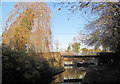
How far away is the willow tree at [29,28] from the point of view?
14.7ft

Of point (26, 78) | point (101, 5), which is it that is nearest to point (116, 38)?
point (101, 5)

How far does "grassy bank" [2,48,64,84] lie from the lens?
Result: 14.3ft

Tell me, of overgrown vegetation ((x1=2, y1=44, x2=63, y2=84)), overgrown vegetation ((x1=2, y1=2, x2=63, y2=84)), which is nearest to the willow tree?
overgrown vegetation ((x1=2, y1=2, x2=63, y2=84))

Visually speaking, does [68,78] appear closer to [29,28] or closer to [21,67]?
[21,67]

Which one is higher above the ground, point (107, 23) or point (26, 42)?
point (107, 23)

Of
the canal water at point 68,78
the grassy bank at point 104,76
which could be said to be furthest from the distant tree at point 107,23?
the canal water at point 68,78

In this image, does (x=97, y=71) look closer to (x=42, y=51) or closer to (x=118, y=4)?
(x=118, y=4)

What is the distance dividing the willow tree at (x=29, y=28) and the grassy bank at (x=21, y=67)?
10.7 inches

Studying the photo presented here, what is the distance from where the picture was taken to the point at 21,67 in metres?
4.72

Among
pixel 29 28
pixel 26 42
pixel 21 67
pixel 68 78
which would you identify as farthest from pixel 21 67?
pixel 68 78

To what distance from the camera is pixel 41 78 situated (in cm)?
571

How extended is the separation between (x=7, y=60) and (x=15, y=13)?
1.66 metres

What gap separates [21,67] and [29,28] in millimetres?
1397

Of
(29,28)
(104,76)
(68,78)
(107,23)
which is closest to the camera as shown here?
(104,76)
